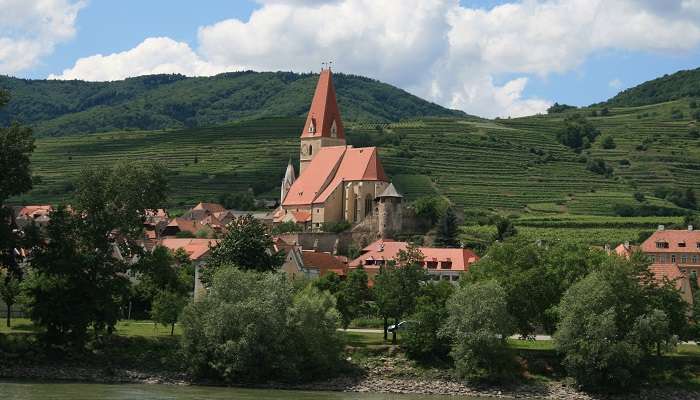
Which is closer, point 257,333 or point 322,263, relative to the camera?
point 257,333

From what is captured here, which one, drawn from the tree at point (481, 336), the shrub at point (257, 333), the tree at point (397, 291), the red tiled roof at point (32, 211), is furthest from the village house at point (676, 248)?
the red tiled roof at point (32, 211)

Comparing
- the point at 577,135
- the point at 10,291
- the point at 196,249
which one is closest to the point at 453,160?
the point at 577,135

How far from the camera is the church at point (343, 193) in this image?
4208 inches

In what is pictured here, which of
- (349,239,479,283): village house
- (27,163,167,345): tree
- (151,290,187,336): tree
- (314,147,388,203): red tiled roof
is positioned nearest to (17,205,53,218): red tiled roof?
(314,147,388,203): red tiled roof

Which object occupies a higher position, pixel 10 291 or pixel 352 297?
pixel 10 291

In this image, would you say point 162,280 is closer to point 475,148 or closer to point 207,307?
point 207,307

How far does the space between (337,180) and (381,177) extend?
505 cm

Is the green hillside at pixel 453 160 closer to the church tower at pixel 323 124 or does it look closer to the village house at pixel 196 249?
the church tower at pixel 323 124

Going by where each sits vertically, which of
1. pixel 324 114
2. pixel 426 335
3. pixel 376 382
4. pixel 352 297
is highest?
pixel 324 114

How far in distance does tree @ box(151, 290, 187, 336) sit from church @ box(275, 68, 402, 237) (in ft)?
139

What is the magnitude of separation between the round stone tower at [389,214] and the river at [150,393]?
48388mm

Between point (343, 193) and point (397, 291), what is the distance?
47.3 meters

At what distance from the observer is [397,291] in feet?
220

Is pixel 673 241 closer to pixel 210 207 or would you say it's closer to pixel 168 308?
pixel 168 308
